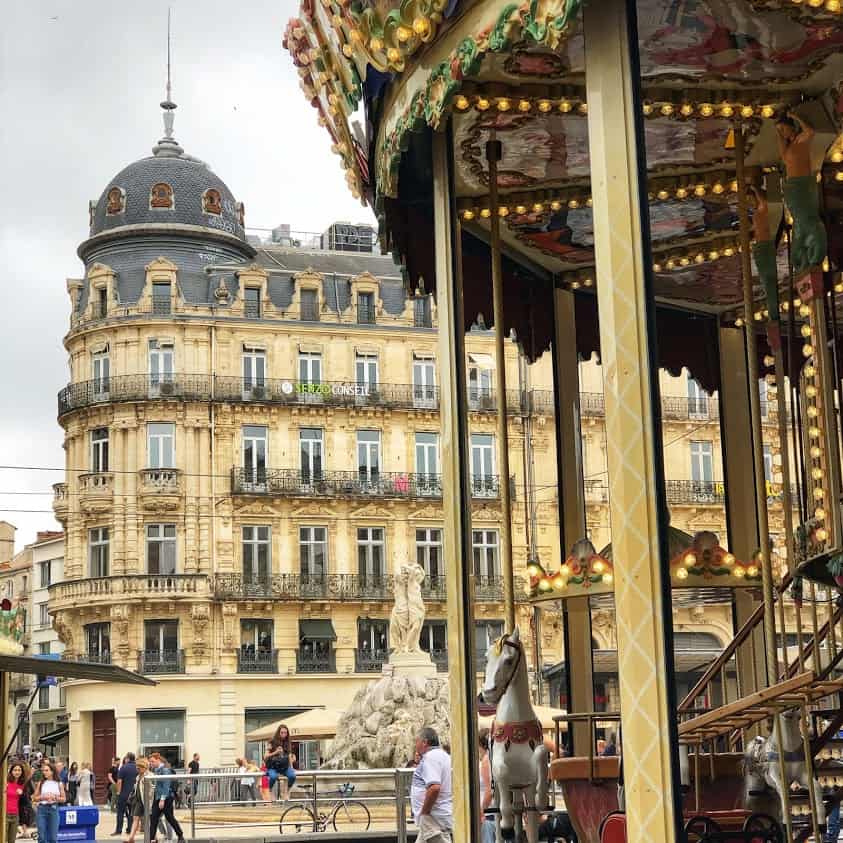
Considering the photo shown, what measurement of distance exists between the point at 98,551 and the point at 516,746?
139 ft

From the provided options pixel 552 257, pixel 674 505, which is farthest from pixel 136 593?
pixel 552 257

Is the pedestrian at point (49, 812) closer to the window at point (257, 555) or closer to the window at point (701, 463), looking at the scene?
the window at point (257, 555)

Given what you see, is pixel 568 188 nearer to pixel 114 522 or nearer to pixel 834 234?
pixel 834 234

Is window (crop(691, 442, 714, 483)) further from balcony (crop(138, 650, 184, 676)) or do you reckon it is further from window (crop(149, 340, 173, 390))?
balcony (crop(138, 650, 184, 676))

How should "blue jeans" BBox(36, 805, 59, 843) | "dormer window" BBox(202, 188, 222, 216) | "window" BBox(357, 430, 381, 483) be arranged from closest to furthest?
1. "blue jeans" BBox(36, 805, 59, 843)
2. "dormer window" BBox(202, 188, 222, 216)
3. "window" BBox(357, 430, 381, 483)

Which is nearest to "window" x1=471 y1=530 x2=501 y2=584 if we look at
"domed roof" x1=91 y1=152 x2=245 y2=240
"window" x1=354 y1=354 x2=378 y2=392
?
"window" x1=354 y1=354 x2=378 y2=392

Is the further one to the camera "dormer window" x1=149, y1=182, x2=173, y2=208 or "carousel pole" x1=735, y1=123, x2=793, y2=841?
"dormer window" x1=149, y1=182, x2=173, y2=208

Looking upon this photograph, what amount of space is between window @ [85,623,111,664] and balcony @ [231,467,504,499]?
6.00m

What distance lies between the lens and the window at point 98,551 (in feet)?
166

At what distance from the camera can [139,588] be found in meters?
49.3

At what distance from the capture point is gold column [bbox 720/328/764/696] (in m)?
14.8

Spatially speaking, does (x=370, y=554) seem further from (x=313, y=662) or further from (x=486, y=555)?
(x=313, y=662)

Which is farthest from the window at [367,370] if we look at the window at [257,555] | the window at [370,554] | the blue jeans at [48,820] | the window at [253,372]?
the blue jeans at [48,820]

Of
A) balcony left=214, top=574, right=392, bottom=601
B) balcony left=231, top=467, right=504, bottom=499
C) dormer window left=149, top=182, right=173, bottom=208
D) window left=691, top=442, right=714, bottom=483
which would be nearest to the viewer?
balcony left=214, top=574, right=392, bottom=601
